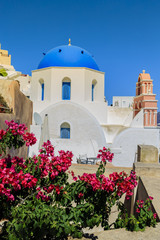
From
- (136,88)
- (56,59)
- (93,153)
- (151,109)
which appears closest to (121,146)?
(93,153)

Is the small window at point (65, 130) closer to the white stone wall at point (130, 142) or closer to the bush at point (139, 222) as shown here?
the white stone wall at point (130, 142)

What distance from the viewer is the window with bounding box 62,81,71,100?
12.4 meters

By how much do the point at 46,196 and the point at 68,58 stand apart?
11525 millimetres

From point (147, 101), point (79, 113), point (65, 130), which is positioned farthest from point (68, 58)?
point (147, 101)

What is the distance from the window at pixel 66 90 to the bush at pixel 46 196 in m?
10.2

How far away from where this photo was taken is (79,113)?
35.9 ft

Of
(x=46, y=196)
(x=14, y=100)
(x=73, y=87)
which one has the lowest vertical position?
(x=46, y=196)

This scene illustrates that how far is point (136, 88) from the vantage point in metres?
13.8

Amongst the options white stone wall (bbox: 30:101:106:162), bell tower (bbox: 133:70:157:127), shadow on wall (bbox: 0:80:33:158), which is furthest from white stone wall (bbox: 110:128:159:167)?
shadow on wall (bbox: 0:80:33:158)

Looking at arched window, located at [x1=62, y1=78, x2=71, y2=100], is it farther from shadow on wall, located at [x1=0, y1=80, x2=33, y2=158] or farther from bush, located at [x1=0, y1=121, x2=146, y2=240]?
bush, located at [x1=0, y1=121, x2=146, y2=240]

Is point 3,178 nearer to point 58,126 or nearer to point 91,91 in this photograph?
point 58,126

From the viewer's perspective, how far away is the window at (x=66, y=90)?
12422mm

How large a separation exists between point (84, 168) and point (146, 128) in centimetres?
684

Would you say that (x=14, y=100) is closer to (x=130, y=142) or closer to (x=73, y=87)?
(x=130, y=142)
